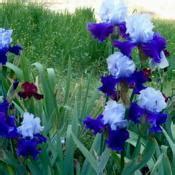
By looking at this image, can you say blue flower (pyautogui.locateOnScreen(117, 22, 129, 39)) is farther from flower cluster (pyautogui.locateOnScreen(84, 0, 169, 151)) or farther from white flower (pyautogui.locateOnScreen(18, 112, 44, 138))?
white flower (pyautogui.locateOnScreen(18, 112, 44, 138))

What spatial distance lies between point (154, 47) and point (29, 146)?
570mm

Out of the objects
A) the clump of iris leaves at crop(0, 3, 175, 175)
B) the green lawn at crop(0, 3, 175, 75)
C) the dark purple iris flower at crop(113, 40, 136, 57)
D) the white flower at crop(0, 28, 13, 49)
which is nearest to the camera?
the dark purple iris flower at crop(113, 40, 136, 57)

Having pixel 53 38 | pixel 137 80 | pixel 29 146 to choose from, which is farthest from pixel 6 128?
pixel 53 38

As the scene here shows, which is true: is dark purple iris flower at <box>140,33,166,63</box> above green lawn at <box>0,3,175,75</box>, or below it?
above

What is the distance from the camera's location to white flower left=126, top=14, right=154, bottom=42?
2100 mm

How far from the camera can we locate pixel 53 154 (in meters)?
2.53

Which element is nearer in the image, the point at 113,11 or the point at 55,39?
the point at 113,11

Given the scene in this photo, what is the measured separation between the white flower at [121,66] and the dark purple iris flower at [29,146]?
1.27 ft

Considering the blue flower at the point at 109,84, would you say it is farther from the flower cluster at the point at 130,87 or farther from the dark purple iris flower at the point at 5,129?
the dark purple iris flower at the point at 5,129

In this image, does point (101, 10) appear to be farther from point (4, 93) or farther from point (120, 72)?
point (4, 93)

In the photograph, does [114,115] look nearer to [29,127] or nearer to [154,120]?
[154,120]

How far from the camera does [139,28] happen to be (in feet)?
6.90

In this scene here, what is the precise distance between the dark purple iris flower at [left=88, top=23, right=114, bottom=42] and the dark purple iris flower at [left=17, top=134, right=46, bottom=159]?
0.43 meters

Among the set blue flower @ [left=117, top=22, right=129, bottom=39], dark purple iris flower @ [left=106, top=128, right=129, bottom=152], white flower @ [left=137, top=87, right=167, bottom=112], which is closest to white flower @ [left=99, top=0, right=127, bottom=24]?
blue flower @ [left=117, top=22, right=129, bottom=39]
